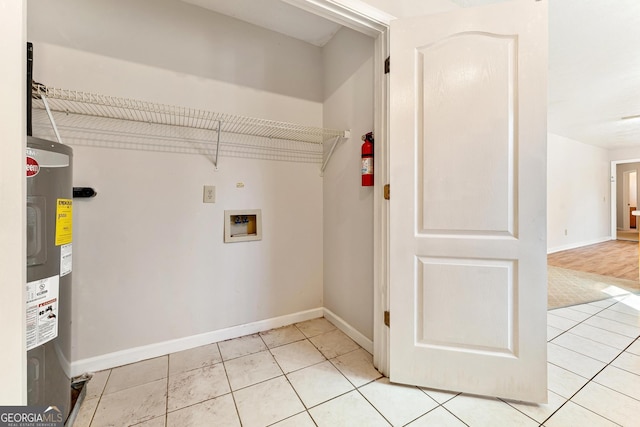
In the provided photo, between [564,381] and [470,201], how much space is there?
48.5 inches

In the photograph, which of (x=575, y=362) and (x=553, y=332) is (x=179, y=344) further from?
(x=553, y=332)

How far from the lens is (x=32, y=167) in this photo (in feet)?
3.00

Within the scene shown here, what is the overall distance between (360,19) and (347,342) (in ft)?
7.01

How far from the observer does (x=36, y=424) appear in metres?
0.82

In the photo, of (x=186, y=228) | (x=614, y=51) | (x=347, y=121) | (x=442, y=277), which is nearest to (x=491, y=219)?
(x=442, y=277)

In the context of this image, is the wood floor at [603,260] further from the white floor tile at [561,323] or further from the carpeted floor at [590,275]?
the white floor tile at [561,323]

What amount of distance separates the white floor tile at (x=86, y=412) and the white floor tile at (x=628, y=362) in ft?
9.96

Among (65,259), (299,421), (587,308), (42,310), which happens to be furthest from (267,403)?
(587,308)

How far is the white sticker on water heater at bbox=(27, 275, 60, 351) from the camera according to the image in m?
0.91

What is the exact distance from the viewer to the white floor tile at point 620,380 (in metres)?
1.34

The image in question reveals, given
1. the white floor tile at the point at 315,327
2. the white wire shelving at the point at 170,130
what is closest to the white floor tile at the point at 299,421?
the white floor tile at the point at 315,327

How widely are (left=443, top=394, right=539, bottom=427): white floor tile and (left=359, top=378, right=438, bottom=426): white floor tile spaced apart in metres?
0.12

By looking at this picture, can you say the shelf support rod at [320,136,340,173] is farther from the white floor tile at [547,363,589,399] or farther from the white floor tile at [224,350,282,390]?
the white floor tile at [547,363,589,399]

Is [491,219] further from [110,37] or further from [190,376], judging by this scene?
[110,37]
